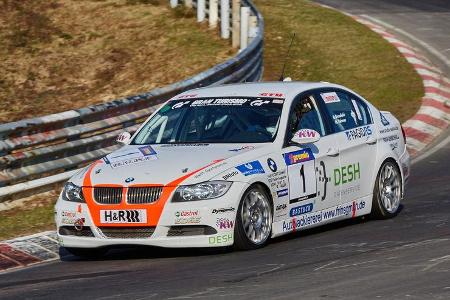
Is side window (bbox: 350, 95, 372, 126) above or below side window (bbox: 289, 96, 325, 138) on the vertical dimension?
below

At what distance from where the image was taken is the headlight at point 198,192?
10242 mm

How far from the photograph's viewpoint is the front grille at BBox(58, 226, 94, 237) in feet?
34.7

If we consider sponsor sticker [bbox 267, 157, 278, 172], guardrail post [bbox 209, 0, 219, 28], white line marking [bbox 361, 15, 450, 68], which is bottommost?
white line marking [bbox 361, 15, 450, 68]

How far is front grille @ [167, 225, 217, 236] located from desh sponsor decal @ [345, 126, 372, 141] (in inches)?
90.3

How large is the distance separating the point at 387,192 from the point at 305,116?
4.54 feet

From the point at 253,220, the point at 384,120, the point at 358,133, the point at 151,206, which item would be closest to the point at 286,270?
the point at 253,220

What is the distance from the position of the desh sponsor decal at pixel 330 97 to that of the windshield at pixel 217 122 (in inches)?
25.4

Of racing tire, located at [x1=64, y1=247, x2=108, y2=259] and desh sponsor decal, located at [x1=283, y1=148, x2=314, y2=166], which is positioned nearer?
racing tire, located at [x1=64, y1=247, x2=108, y2=259]

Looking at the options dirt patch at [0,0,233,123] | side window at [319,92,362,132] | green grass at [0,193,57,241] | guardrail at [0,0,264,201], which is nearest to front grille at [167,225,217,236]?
side window at [319,92,362,132]

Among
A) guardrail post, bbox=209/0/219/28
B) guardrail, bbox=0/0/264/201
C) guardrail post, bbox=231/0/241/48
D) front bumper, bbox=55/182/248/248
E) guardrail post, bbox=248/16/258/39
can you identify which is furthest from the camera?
guardrail post, bbox=209/0/219/28

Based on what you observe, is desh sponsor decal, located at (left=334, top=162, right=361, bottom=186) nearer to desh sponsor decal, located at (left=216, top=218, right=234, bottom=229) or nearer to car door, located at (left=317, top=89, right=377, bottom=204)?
car door, located at (left=317, top=89, right=377, bottom=204)

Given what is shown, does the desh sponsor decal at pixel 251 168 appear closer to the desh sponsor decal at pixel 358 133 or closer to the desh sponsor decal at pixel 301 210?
the desh sponsor decal at pixel 301 210

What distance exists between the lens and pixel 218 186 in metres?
10.3

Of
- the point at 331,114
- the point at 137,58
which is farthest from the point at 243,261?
the point at 137,58
